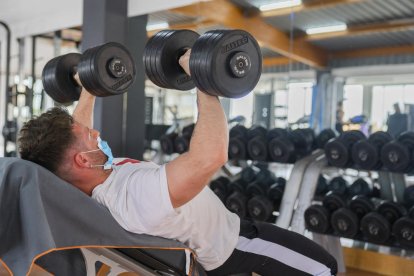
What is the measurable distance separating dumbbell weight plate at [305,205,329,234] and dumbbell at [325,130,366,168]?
12.7 inches

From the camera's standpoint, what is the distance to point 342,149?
2.99 metres

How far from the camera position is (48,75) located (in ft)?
7.11

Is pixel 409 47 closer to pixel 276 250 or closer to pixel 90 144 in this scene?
pixel 276 250

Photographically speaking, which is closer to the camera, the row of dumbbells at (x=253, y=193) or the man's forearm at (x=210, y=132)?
the man's forearm at (x=210, y=132)

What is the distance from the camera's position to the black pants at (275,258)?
148cm

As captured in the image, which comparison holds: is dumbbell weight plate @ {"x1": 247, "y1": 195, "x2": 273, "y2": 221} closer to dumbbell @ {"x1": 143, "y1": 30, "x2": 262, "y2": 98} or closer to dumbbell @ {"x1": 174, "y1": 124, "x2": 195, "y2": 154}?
dumbbell @ {"x1": 174, "y1": 124, "x2": 195, "y2": 154}

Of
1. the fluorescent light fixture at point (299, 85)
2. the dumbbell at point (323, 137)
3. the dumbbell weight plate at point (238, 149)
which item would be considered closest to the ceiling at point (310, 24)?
the fluorescent light fixture at point (299, 85)

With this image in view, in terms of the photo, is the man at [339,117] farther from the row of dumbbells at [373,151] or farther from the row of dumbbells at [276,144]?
the row of dumbbells at [373,151]

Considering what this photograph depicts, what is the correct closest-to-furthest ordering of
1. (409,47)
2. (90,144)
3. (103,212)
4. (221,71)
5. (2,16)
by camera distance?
(221,71), (103,212), (90,144), (409,47), (2,16)

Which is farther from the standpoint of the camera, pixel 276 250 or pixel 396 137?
pixel 396 137

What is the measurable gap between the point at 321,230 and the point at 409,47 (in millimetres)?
1640

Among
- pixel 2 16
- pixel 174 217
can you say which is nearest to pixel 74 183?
pixel 174 217

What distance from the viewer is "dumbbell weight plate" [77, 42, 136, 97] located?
183cm

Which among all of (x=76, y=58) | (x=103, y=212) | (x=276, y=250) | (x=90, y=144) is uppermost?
(x=76, y=58)
